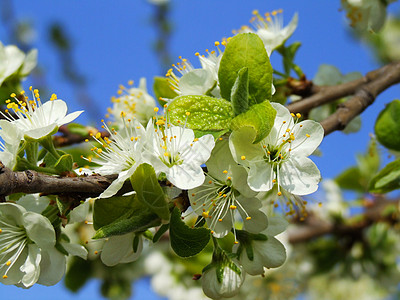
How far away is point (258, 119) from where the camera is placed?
1.08 m

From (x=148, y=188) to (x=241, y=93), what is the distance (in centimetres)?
32

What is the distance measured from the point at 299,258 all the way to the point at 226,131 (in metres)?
2.33

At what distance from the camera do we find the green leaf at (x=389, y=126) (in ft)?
5.16

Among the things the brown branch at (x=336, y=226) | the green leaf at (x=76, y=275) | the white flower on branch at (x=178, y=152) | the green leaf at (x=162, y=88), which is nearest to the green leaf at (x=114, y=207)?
the white flower on branch at (x=178, y=152)

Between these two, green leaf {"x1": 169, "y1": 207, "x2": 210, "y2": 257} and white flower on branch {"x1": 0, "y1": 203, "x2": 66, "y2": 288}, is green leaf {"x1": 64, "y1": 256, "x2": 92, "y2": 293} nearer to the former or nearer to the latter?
white flower on branch {"x1": 0, "y1": 203, "x2": 66, "y2": 288}

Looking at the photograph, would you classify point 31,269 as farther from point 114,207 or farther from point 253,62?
point 253,62

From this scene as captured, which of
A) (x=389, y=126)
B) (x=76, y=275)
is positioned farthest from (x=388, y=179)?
(x=76, y=275)

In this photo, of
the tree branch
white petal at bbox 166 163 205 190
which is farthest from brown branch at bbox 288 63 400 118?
white petal at bbox 166 163 205 190

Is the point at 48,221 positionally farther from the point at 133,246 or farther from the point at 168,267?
the point at 168,267

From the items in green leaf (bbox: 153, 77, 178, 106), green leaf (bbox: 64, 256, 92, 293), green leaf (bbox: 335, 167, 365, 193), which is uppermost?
green leaf (bbox: 153, 77, 178, 106)

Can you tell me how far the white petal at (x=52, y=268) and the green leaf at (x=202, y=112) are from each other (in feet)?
1.56

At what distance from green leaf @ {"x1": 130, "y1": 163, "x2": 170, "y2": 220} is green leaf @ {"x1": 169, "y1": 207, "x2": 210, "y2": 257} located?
0.04 meters

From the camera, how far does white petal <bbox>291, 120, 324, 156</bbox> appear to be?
1.17m

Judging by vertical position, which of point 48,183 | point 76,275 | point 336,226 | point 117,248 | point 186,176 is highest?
point 48,183
